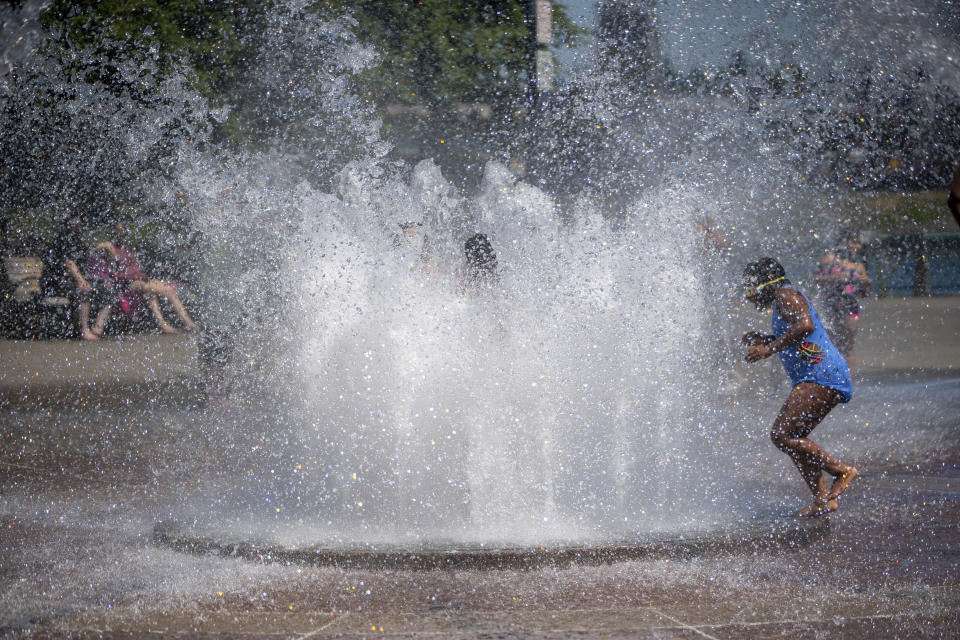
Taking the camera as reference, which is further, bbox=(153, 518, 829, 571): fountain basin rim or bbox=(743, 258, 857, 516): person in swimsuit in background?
bbox=(743, 258, 857, 516): person in swimsuit in background

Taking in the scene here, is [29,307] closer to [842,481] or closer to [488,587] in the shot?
[488,587]

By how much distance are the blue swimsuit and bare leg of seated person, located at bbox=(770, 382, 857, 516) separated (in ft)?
0.15

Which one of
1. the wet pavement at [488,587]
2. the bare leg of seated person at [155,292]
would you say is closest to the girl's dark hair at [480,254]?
the wet pavement at [488,587]

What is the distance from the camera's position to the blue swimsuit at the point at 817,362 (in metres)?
4.93

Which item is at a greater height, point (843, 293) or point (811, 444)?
point (843, 293)

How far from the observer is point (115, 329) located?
47.3 feet

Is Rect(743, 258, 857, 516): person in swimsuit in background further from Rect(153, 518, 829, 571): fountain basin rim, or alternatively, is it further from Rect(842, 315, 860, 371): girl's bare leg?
Rect(842, 315, 860, 371): girl's bare leg

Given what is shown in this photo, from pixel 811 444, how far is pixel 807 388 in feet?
0.98

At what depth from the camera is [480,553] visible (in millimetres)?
4000

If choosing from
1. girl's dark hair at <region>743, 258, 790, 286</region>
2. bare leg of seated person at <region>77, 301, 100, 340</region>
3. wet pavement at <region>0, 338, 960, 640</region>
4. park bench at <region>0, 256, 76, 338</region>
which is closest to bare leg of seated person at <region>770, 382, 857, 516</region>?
wet pavement at <region>0, 338, 960, 640</region>

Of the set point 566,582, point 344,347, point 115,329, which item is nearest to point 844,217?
point 115,329

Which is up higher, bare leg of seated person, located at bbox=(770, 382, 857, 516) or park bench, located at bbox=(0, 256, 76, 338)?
park bench, located at bbox=(0, 256, 76, 338)

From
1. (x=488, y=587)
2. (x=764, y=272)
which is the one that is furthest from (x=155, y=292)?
(x=488, y=587)

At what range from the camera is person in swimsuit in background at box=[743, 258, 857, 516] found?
15.9 ft
